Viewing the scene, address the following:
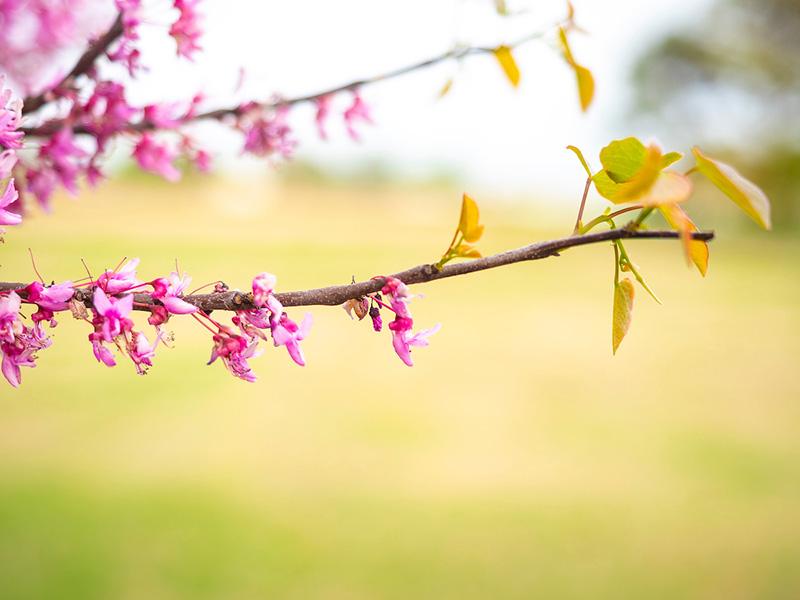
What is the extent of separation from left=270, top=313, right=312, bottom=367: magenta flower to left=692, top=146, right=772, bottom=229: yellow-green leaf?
0.63 ft

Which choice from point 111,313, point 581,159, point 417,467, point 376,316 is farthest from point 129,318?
point 417,467

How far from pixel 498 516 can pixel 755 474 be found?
1110mm

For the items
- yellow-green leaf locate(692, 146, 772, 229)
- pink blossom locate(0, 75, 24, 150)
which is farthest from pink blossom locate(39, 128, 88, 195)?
yellow-green leaf locate(692, 146, 772, 229)

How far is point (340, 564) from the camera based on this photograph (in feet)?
5.60

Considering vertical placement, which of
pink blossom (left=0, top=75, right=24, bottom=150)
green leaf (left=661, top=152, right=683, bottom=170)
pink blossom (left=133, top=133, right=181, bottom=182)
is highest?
pink blossom (left=133, top=133, right=181, bottom=182)

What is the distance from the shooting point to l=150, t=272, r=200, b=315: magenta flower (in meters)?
0.34

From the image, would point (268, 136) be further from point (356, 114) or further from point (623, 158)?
point (623, 158)

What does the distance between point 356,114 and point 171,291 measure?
1.54ft

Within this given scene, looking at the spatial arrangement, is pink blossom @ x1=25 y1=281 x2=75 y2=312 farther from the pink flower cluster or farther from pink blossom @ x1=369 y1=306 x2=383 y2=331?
pink blossom @ x1=369 y1=306 x2=383 y2=331

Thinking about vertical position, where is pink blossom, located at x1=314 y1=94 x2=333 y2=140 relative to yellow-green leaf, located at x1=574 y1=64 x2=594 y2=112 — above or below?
above

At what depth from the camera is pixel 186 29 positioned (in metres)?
0.59

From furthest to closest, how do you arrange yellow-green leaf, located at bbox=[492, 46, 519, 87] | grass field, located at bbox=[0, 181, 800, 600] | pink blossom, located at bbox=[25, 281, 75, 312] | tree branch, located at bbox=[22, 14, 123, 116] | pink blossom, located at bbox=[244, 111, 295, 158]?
grass field, located at bbox=[0, 181, 800, 600] < pink blossom, located at bbox=[244, 111, 295, 158] < tree branch, located at bbox=[22, 14, 123, 116] < yellow-green leaf, located at bbox=[492, 46, 519, 87] < pink blossom, located at bbox=[25, 281, 75, 312]

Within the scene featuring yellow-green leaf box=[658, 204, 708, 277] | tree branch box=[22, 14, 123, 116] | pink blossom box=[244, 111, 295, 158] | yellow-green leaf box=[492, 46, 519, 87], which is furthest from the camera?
pink blossom box=[244, 111, 295, 158]

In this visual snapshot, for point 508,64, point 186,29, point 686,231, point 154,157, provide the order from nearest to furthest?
point 686,231 → point 508,64 → point 186,29 → point 154,157
